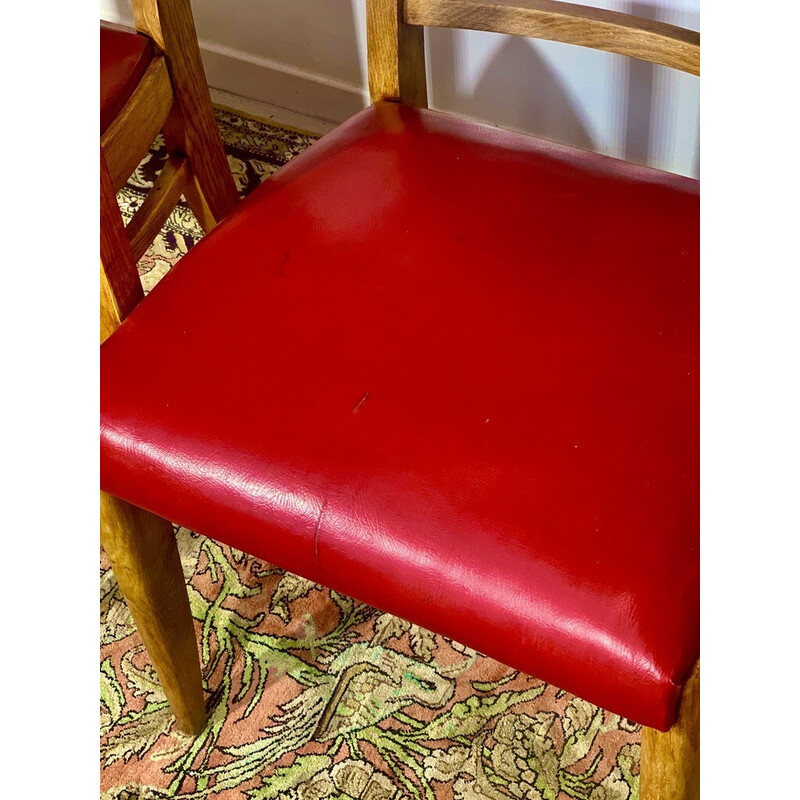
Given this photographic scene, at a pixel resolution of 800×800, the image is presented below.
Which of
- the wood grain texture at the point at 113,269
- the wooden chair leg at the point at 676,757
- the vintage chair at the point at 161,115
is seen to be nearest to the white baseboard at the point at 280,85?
the vintage chair at the point at 161,115

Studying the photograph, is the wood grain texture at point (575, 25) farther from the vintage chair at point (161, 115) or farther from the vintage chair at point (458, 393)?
the vintage chair at point (161, 115)

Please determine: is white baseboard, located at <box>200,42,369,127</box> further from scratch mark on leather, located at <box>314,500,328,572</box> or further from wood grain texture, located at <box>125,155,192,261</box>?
scratch mark on leather, located at <box>314,500,328,572</box>

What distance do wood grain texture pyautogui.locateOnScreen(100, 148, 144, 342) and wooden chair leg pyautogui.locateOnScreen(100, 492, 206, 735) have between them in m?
0.15

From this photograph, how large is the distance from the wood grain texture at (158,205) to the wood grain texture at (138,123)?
0.03m

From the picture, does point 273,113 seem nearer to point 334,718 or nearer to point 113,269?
point 113,269

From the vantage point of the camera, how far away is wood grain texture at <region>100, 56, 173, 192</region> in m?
0.95

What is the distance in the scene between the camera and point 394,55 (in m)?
0.92

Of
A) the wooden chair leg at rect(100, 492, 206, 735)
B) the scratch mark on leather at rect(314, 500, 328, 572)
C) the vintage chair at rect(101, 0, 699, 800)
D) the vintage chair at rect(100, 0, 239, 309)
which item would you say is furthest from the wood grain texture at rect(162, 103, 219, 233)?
the scratch mark on leather at rect(314, 500, 328, 572)

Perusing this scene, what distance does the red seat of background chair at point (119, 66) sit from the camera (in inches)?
37.7

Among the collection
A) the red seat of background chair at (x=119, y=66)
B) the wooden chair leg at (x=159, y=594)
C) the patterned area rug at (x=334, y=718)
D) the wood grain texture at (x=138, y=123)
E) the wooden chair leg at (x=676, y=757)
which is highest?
the red seat of background chair at (x=119, y=66)

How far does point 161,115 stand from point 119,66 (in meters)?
0.06

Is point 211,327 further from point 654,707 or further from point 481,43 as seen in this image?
point 481,43

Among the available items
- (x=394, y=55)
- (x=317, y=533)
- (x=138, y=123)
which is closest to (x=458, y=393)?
(x=317, y=533)
